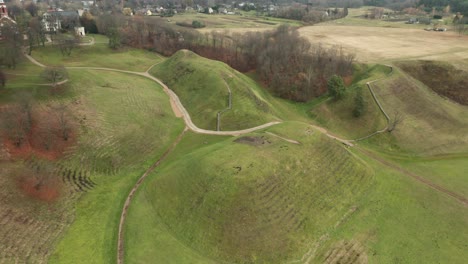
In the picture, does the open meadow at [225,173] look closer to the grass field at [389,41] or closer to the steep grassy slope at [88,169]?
the steep grassy slope at [88,169]

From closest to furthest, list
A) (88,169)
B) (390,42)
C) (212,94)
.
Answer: (88,169) < (212,94) < (390,42)

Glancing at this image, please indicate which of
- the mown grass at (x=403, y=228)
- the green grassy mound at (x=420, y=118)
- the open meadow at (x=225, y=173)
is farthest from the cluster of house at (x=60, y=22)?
the mown grass at (x=403, y=228)

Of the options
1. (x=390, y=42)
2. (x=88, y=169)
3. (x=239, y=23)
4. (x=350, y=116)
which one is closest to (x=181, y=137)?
(x=88, y=169)

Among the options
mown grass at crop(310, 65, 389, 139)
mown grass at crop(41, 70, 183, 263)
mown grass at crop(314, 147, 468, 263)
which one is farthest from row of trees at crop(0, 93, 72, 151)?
mown grass at crop(310, 65, 389, 139)

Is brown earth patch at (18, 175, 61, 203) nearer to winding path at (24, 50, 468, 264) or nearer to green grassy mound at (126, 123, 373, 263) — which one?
winding path at (24, 50, 468, 264)

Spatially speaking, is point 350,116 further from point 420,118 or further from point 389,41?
point 389,41

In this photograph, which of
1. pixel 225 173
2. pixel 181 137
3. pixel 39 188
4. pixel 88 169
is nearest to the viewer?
pixel 225 173

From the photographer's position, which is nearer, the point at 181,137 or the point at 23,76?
the point at 181,137

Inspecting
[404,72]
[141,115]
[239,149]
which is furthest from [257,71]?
[239,149]
